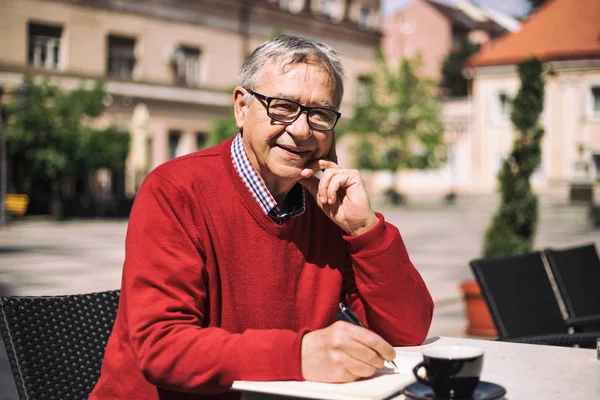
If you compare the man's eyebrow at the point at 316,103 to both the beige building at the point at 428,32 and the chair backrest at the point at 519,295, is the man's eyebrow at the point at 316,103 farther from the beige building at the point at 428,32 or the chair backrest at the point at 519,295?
the beige building at the point at 428,32

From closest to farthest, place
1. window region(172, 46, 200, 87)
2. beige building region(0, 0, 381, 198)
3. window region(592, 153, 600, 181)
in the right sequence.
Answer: beige building region(0, 0, 381, 198)
window region(172, 46, 200, 87)
window region(592, 153, 600, 181)

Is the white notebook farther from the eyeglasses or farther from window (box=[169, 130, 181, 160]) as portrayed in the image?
window (box=[169, 130, 181, 160])

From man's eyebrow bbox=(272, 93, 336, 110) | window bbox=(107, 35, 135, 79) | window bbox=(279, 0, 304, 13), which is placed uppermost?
window bbox=(279, 0, 304, 13)

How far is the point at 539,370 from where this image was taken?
2.16 m

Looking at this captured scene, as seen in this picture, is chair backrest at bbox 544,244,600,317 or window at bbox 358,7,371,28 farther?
window at bbox 358,7,371,28

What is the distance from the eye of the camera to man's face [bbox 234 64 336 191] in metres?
2.45

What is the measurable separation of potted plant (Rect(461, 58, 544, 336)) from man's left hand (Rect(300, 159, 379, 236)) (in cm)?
660

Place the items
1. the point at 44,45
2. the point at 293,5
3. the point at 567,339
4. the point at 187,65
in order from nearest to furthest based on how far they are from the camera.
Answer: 1. the point at 567,339
2. the point at 44,45
3. the point at 187,65
4. the point at 293,5

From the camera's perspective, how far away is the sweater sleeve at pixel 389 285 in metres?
2.45

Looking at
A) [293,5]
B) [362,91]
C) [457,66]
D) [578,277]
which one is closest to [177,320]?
[578,277]

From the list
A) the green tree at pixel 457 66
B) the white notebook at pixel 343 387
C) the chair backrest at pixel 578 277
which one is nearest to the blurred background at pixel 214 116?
the chair backrest at pixel 578 277

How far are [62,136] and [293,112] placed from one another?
80.7 feet

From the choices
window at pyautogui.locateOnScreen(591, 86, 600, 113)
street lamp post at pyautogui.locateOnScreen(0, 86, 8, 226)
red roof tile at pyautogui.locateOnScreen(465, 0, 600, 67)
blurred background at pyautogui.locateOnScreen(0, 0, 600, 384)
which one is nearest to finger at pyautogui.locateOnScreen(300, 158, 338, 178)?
blurred background at pyautogui.locateOnScreen(0, 0, 600, 384)

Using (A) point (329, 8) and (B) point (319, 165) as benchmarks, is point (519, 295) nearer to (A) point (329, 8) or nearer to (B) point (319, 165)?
(B) point (319, 165)
